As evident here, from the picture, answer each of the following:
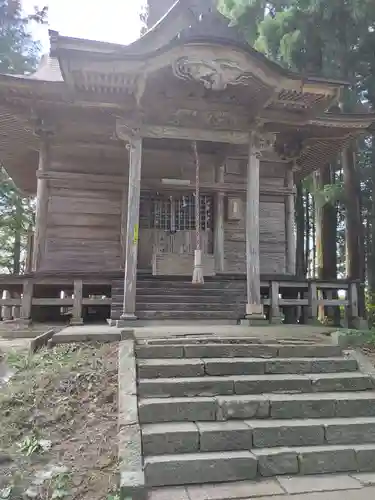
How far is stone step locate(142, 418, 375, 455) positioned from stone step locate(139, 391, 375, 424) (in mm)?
78

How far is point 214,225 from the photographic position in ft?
32.7

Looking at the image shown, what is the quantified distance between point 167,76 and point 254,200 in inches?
110

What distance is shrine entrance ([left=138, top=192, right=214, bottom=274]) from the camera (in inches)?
386

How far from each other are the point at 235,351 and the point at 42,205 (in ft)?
19.9

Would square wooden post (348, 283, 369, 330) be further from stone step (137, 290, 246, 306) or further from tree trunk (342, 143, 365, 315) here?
tree trunk (342, 143, 365, 315)

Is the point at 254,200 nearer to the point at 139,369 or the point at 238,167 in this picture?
the point at 238,167

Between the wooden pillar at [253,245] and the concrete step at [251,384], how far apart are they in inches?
113

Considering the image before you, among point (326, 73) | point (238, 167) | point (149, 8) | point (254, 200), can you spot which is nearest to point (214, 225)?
point (238, 167)

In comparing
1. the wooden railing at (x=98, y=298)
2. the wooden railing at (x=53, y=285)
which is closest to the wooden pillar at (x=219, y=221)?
the wooden railing at (x=98, y=298)

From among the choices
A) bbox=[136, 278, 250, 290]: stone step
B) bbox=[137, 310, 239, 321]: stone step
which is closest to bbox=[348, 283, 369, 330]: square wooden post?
bbox=[136, 278, 250, 290]: stone step

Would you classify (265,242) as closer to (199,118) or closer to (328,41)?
(199,118)

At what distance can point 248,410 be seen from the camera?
3.87 m

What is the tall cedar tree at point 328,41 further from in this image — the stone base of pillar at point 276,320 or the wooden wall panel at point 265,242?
the stone base of pillar at point 276,320

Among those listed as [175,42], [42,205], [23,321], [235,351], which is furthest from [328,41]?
[23,321]
